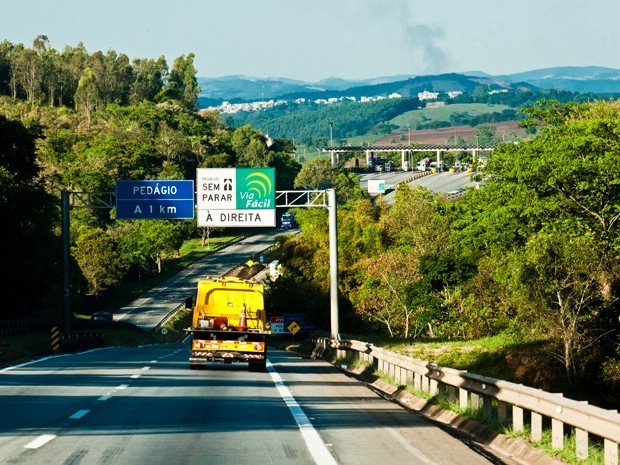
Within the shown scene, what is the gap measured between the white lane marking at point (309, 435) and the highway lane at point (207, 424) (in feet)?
0.04

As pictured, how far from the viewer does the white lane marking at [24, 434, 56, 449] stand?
46.2 feet

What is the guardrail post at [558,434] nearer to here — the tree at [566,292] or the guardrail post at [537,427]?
the guardrail post at [537,427]

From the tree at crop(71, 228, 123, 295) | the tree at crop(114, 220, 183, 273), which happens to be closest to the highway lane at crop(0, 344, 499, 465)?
the tree at crop(71, 228, 123, 295)

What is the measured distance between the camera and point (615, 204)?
194 ft

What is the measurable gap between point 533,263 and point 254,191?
40.1ft

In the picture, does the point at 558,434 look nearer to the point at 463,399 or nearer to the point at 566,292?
the point at 463,399

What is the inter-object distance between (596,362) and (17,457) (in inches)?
1603

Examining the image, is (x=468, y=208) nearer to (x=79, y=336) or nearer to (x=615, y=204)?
(x=615, y=204)

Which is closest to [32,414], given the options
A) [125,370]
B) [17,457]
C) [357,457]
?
[17,457]

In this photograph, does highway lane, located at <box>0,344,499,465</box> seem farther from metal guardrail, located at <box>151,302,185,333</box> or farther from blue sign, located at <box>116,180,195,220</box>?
metal guardrail, located at <box>151,302,185,333</box>

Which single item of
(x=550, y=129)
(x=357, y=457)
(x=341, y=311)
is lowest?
(x=341, y=311)

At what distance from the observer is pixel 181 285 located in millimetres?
136250

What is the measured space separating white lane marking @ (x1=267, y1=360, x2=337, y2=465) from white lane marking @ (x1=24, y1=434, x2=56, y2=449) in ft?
10.0

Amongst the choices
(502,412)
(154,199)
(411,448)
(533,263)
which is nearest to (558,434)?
(411,448)
